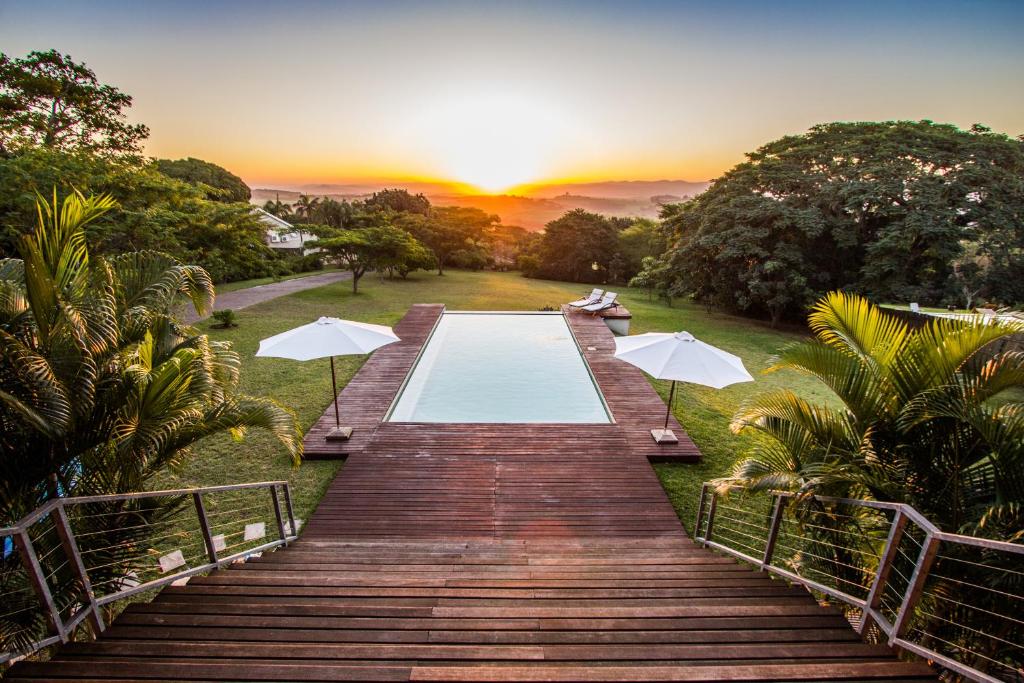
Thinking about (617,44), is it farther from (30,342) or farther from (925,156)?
(30,342)

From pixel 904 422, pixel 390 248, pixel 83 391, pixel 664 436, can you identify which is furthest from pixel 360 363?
pixel 390 248

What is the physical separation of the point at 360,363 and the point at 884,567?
8.86 m

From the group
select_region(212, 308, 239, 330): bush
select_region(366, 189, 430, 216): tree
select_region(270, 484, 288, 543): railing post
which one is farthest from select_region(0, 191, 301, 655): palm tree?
select_region(366, 189, 430, 216): tree

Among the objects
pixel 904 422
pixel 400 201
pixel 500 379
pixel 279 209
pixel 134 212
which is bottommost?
pixel 500 379

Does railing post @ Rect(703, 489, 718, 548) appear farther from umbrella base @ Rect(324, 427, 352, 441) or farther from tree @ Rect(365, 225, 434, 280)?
tree @ Rect(365, 225, 434, 280)

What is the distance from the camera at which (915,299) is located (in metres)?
12.0

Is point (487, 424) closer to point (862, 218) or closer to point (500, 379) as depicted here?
point (500, 379)

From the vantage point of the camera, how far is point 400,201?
3922 centimetres

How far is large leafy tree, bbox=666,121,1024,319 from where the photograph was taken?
11750 millimetres

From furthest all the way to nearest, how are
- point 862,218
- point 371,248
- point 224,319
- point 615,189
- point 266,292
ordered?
point 615,189 → point 371,248 → point 266,292 → point 862,218 → point 224,319

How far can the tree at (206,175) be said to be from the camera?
30.6 meters

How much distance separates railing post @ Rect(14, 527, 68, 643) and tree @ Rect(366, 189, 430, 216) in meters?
Answer: 39.0

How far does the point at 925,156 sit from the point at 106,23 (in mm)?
22862

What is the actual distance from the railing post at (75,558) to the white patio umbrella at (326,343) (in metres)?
3.50
